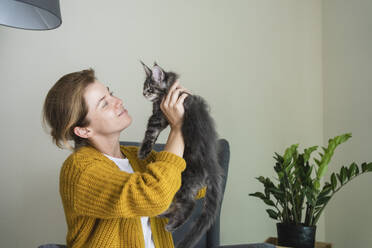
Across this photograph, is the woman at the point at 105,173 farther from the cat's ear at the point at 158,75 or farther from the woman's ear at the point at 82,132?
the cat's ear at the point at 158,75

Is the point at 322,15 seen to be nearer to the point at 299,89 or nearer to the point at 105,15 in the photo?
the point at 299,89

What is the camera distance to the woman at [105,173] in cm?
104

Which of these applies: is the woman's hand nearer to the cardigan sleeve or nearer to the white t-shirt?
the cardigan sleeve

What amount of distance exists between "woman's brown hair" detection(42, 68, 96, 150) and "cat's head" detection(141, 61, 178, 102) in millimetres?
237

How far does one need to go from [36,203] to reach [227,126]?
1226 millimetres

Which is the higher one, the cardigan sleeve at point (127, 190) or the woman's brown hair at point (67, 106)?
the woman's brown hair at point (67, 106)

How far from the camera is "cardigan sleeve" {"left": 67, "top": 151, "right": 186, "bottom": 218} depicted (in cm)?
103

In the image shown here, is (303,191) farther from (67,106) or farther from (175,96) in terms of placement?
(67,106)

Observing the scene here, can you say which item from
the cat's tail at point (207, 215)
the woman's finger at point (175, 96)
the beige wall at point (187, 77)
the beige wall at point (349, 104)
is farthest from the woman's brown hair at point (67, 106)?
the beige wall at point (349, 104)

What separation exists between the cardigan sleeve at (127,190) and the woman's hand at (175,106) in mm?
122

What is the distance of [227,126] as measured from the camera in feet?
7.82

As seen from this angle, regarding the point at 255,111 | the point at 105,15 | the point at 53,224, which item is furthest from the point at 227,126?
the point at 53,224

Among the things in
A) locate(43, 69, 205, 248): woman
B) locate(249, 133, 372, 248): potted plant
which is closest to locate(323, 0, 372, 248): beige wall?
locate(249, 133, 372, 248): potted plant

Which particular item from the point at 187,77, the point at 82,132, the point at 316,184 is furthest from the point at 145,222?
the point at 187,77
